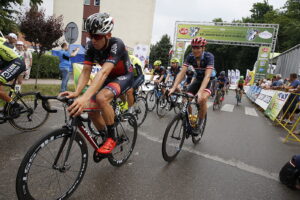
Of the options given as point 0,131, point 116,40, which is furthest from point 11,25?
point 116,40

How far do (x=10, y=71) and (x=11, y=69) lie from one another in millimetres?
42

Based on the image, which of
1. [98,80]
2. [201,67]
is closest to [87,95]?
[98,80]

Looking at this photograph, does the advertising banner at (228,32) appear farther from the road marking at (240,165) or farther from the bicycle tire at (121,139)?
the bicycle tire at (121,139)

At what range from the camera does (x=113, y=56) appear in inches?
105

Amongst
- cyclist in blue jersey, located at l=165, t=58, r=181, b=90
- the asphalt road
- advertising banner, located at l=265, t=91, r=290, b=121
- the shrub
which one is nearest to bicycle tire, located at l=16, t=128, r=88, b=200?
the asphalt road

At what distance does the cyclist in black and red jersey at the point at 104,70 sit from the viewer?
2.55 m

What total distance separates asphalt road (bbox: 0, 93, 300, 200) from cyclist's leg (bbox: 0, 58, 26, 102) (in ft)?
2.57

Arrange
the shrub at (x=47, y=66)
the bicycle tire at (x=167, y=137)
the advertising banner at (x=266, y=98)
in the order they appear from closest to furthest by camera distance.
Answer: the bicycle tire at (x=167, y=137)
the advertising banner at (x=266, y=98)
the shrub at (x=47, y=66)

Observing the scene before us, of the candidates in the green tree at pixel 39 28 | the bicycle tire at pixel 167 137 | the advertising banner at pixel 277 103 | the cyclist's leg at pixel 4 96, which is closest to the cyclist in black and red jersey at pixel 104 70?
the bicycle tire at pixel 167 137

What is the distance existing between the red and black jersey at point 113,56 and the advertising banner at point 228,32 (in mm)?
28189

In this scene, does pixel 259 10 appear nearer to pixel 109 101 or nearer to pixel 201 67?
pixel 201 67

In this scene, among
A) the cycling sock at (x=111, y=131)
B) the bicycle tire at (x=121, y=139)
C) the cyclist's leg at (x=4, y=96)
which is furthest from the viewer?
the cyclist's leg at (x=4, y=96)

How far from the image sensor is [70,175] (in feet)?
8.21

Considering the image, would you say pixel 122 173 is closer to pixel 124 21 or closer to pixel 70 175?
pixel 70 175
